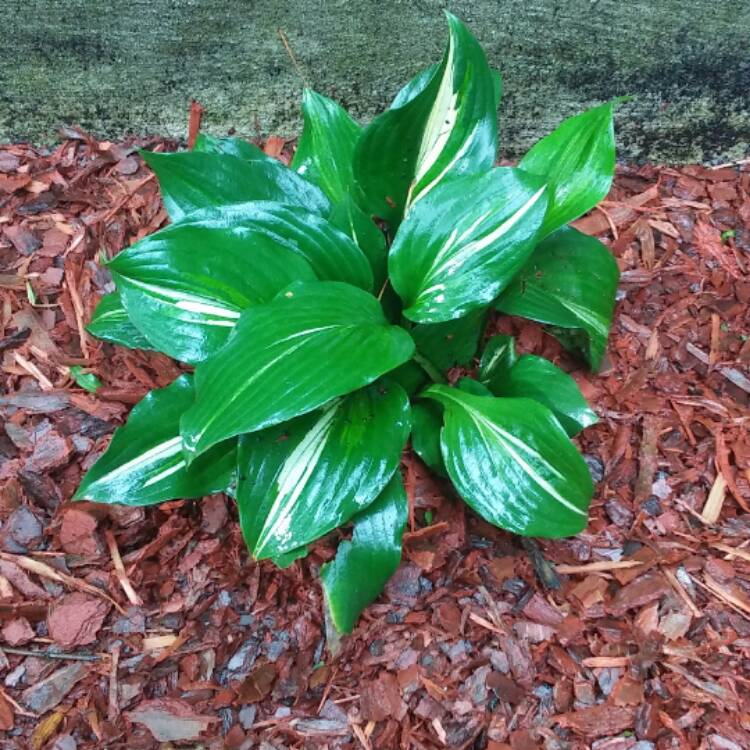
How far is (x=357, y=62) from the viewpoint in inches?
78.7

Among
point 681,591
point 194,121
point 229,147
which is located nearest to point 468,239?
point 229,147

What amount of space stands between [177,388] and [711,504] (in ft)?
3.69

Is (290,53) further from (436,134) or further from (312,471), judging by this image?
(312,471)

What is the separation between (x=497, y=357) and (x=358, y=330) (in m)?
0.44

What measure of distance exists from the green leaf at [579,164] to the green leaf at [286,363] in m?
0.48

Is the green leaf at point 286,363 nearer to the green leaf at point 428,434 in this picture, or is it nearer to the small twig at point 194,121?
the green leaf at point 428,434

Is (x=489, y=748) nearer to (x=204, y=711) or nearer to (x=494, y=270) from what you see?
(x=204, y=711)

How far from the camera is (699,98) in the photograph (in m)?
2.06

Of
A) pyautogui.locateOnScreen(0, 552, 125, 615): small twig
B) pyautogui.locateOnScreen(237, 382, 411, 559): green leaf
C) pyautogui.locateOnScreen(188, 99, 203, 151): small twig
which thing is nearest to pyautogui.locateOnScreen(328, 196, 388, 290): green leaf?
pyautogui.locateOnScreen(237, 382, 411, 559): green leaf

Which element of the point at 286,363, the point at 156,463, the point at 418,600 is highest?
the point at 286,363

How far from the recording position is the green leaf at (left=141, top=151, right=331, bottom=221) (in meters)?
1.48

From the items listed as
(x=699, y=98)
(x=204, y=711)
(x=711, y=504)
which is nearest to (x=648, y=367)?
(x=711, y=504)

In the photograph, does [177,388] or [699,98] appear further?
[699,98]

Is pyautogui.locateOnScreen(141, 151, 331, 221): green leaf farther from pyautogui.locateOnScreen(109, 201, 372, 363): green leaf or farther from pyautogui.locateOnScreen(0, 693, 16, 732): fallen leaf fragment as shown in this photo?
pyautogui.locateOnScreen(0, 693, 16, 732): fallen leaf fragment
